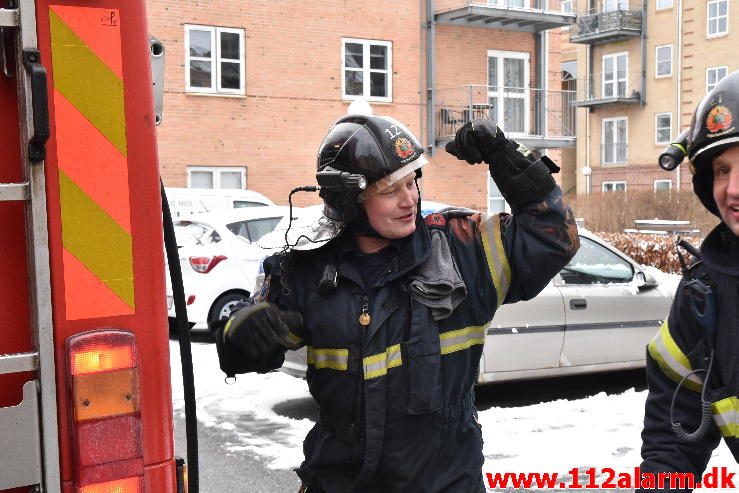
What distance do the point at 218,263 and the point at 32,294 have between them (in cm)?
934

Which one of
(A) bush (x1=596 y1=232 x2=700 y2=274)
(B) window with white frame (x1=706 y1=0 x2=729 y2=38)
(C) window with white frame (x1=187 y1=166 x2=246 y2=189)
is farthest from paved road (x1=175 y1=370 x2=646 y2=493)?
(B) window with white frame (x1=706 y1=0 x2=729 y2=38)

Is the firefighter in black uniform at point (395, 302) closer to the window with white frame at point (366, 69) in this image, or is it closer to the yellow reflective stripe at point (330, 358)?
the yellow reflective stripe at point (330, 358)

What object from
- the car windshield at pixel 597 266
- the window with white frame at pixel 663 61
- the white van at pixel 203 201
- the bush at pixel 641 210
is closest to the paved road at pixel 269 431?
the car windshield at pixel 597 266

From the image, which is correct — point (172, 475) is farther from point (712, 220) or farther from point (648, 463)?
point (712, 220)

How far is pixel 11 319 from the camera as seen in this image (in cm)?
195

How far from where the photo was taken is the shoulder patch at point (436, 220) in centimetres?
286

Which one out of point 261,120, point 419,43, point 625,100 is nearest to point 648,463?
point 261,120

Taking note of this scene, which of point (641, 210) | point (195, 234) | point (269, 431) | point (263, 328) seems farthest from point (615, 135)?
point (263, 328)

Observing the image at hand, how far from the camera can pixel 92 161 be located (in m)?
1.98

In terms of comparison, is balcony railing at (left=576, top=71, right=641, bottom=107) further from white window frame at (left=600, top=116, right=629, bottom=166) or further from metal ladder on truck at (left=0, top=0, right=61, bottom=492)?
metal ladder on truck at (left=0, top=0, right=61, bottom=492)

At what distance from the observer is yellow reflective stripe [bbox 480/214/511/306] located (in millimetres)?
2750

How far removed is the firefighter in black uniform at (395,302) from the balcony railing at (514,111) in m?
21.9

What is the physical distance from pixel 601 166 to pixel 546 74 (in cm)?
2209

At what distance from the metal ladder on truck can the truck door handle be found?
20.9 feet
